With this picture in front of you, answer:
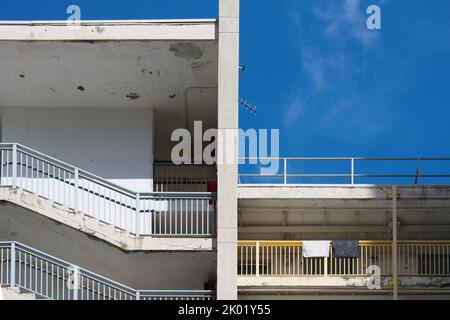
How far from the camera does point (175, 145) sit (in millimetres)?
31328

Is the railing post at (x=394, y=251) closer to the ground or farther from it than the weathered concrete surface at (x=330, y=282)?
farther from it

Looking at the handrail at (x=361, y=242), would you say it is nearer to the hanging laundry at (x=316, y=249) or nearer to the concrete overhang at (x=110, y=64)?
the hanging laundry at (x=316, y=249)

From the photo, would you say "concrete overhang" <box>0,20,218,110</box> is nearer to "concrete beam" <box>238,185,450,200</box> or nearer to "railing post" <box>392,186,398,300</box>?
"concrete beam" <box>238,185,450,200</box>

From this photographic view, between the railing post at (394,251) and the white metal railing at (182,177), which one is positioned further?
the white metal railing at (182,177)

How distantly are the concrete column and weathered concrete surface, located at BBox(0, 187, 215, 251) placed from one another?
67 cm

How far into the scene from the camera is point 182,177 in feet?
98.8

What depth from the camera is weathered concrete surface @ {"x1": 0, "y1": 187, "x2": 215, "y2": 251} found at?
971 inches

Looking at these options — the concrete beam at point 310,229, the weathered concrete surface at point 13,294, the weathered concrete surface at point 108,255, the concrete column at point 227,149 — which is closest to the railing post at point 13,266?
the weathered concrete surface at point 13,294

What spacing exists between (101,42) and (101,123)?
4.37 m

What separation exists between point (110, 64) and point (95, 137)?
3.24m

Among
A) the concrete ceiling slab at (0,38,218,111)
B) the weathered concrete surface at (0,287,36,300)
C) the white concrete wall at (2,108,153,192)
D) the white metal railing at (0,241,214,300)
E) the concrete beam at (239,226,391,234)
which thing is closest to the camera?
the weathered concrete surface at (0,287,36,300)

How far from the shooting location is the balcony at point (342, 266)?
28.1 meters

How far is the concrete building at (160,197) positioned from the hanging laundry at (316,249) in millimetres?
117

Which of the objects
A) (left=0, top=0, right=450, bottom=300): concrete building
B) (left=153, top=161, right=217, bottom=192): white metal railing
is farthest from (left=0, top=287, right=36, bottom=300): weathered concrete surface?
(left=153, top=161, right=217, bottom=192): white metal railing
